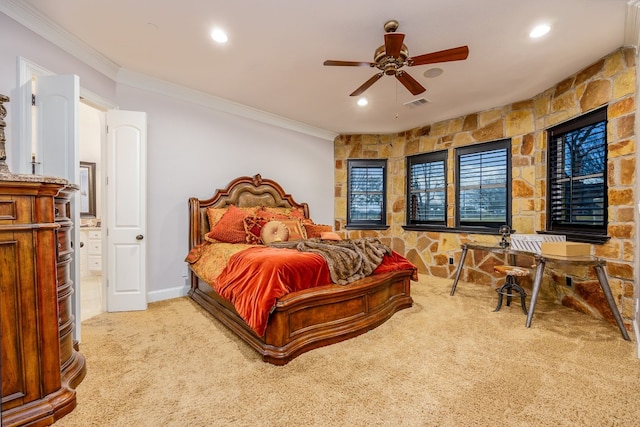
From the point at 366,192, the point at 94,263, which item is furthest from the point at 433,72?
the point at 94,263

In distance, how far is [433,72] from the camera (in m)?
3.12

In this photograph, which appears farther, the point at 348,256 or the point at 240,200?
the point at 240,200

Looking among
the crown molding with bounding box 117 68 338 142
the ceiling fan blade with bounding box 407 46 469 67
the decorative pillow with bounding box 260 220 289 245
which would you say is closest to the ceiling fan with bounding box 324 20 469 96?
the ceiling fan blade with bounding box 407 46 469 67

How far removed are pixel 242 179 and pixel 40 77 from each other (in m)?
2.28

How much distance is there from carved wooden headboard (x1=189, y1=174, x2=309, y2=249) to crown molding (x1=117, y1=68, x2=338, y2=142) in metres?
0.94

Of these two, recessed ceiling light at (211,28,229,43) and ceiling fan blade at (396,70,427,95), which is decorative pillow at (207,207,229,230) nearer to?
recessed ceiling light at (211,28,229,43)

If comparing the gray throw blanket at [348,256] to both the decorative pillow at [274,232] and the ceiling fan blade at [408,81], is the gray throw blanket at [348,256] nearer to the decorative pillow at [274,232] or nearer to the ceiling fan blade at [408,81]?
the decorative pillow at [274,232]

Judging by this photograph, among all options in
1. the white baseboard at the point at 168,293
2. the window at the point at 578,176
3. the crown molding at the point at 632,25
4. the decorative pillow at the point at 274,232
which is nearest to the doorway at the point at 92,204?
the white baseboard at the point at 168,293

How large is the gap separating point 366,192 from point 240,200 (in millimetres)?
2528

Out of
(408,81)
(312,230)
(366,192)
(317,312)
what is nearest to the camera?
(317,312)

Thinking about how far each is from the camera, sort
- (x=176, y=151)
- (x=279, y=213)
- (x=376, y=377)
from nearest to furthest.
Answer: (x=376, y=377) → (x=176, y=151) → (x=279, y=213)

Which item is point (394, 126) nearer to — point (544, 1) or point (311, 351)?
point (544, 1)

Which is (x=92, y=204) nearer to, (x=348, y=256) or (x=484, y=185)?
(x=348, y=256)

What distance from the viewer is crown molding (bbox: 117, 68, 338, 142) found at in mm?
3273
